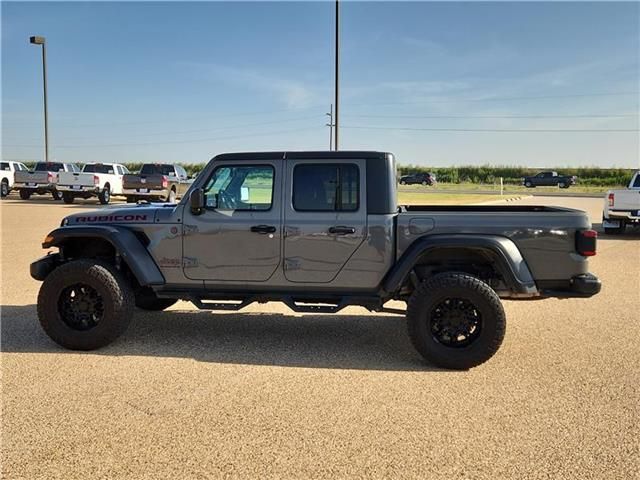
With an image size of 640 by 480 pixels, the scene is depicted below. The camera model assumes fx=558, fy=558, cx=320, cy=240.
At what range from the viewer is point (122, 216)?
555 centimetres

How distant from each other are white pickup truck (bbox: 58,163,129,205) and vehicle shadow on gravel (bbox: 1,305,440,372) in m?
19.5

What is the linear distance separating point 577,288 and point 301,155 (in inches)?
109

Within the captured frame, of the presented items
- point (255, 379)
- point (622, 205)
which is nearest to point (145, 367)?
point (255, 379)

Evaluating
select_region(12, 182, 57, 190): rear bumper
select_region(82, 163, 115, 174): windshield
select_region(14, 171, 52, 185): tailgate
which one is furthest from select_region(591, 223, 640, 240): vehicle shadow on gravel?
select_region(14, 171, 52, 185): tailgate

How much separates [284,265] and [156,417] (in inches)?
74.8

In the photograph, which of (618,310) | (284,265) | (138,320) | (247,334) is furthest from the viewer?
(618,310)

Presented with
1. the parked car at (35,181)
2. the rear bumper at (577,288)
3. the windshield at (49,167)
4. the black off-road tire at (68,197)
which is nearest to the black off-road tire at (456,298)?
the rear bumper at (577,288)

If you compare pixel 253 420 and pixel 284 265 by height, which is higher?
pixel 284 265

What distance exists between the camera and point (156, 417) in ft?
12.5

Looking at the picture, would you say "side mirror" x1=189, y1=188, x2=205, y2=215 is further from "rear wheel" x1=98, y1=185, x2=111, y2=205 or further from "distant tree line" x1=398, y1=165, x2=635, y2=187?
"distant tree line" x1=398, y1=165, x2=635, y2=187

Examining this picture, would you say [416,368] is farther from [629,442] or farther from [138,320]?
[138,320]

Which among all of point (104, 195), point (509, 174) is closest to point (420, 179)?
point (509, 174)

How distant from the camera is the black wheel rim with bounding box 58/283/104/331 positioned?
17.6 ft

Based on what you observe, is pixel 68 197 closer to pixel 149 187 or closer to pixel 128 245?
pixel 149 187
